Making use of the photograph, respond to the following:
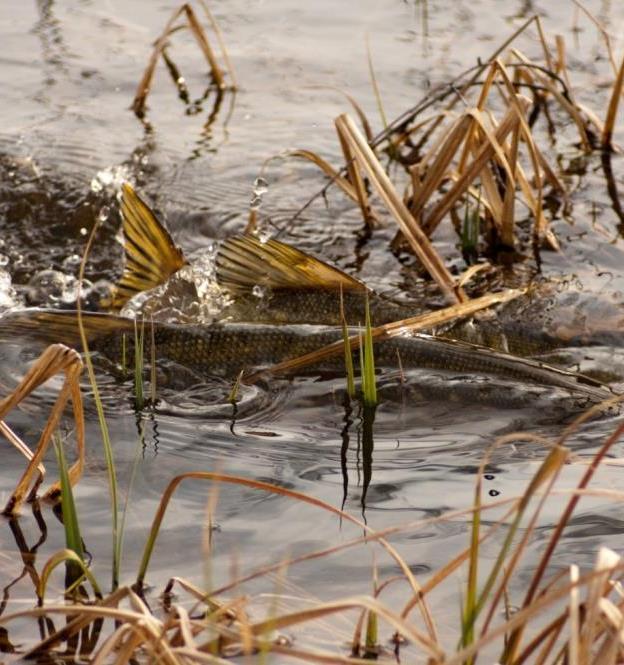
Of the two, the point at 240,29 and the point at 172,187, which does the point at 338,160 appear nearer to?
the point at 172,187

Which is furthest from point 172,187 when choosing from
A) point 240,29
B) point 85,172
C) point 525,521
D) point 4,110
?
point 525,521

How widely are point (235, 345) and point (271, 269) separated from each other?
0.36 m

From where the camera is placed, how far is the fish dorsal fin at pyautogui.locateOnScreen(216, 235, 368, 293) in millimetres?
4027

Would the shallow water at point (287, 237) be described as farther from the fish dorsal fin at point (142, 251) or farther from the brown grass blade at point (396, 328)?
the fish dorsal fin at point (142, 251)

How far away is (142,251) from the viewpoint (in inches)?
167

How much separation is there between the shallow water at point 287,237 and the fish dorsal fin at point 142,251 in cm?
60

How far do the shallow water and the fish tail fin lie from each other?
0.22 ft

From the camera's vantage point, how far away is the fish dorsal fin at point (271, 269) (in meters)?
4.03

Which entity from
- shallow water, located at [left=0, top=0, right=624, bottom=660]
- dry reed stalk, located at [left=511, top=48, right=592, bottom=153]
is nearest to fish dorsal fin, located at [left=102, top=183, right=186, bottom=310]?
shallow water, located at [left=0, top=0, right=624, bottom=660]

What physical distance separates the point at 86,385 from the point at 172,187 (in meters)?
2.39

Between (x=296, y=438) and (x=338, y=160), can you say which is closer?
(x=296, y=438)

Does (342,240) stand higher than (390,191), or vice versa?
(390,191)

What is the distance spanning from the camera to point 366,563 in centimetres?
274

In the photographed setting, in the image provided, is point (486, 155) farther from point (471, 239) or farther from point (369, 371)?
point (369, 371)
